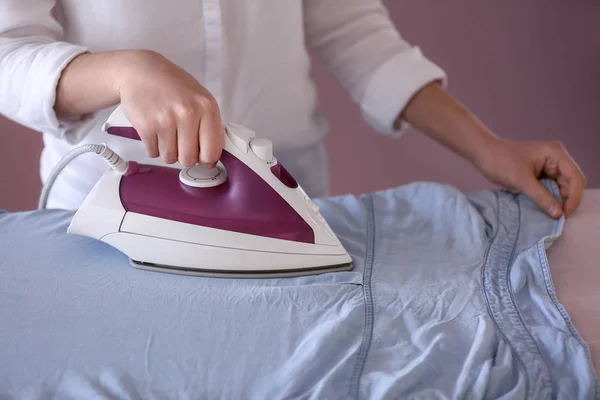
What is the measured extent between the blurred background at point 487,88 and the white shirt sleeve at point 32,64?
1.01 metres

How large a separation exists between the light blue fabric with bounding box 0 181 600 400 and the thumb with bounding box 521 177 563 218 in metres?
0.07

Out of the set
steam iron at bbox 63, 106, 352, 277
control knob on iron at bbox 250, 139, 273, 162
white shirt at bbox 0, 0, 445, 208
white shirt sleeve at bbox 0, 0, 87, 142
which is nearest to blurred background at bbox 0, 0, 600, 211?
white shirt at bbox 0, 0, 445, 208

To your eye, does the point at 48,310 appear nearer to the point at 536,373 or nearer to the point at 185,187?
the point at 185,187

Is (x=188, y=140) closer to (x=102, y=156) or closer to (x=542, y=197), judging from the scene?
(x=102, y=156)

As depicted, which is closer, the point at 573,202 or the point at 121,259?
the point at 121,259

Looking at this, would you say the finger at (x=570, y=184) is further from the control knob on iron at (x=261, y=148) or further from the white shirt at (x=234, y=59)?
the control knob on iron at (x=261, y=148)

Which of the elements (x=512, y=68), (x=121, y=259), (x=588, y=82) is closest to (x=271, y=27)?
(x=121, y=259)

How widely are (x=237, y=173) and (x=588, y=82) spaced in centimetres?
161

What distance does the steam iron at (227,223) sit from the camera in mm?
976

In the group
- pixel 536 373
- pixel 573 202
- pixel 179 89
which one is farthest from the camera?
pixel 573 202

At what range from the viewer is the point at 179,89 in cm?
91

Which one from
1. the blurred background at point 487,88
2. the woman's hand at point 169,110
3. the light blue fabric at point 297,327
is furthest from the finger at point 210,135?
the blurred background at point 487,88

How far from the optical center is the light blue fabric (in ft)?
2.56

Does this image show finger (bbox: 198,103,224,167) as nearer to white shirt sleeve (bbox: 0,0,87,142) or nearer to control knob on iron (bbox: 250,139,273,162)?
control knob on iron (bbox: 250,139,273,162)
